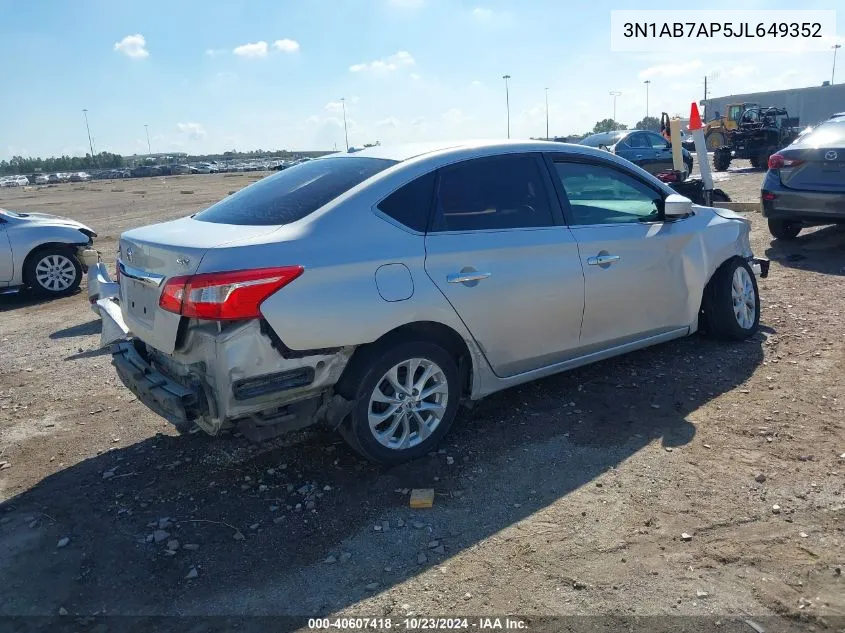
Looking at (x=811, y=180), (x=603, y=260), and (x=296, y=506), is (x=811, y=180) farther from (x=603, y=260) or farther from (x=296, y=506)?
(x=296, y=506)

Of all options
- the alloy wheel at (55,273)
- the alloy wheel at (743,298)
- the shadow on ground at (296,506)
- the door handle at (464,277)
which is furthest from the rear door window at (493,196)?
the alloy wheel at (55,273)

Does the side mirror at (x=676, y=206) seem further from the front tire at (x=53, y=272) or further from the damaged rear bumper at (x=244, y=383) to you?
the front tire at (x=53, y=272)

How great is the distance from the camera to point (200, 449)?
4270 millimetres

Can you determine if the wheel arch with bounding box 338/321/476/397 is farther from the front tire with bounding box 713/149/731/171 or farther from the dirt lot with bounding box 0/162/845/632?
the front tire with bounding box 713/149/731/171

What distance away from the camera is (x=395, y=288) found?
3.56 metres

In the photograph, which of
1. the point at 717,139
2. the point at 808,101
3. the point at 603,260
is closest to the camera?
the point at 603,260

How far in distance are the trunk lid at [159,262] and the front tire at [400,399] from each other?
2.94 ft

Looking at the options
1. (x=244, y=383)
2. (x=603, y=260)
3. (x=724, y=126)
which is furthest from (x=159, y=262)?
(x=724, y=126)

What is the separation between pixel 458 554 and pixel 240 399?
124 centimetres

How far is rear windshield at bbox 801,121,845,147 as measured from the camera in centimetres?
838

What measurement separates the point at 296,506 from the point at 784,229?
28.2 ft

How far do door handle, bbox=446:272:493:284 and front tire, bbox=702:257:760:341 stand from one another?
245 cm

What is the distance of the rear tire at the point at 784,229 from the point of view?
9.48 meters

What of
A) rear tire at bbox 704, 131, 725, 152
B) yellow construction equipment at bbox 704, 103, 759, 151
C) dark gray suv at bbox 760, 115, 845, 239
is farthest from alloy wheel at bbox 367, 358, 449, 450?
yellow construction equipment at bbox 704, 103, 759, 151
